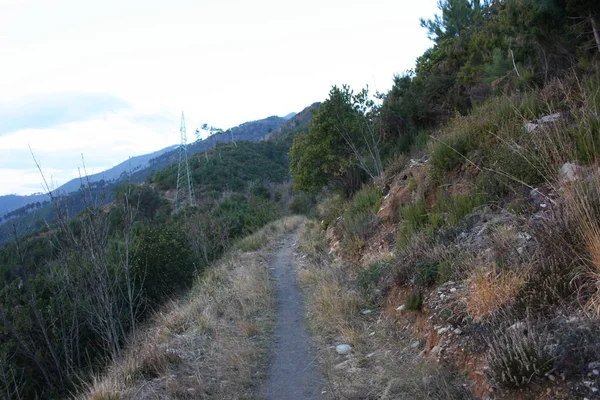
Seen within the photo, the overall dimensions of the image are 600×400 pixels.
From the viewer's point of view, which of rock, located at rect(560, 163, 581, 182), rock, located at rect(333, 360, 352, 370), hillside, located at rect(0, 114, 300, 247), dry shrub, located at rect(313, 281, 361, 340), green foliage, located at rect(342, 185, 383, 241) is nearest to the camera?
rock, located at rect(560, 163, 581, 182)

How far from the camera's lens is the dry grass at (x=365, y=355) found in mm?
3943

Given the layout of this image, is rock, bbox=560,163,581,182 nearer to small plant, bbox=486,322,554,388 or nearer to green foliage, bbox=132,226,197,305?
small plant, bbox=486,322,554,388

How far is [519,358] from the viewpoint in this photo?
3.12 m

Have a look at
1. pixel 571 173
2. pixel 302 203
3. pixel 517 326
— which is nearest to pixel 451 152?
pixel 571 173

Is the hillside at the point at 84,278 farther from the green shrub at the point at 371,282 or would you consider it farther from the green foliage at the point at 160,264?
the green shrub at the point at 371,282

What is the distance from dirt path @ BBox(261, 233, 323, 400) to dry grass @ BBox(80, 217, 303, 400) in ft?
0.61

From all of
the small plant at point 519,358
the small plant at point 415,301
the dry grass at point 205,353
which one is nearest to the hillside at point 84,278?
the dry grass at point 205,353

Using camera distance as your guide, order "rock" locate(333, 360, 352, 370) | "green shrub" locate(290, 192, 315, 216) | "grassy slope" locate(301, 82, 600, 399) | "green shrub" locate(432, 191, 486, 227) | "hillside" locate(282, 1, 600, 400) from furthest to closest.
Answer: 1. "green shrub" locate(290, 192, 315, 216)
2. "green shrub" locate(432, 191, 486, 227)
3. "rock" locate(333, 360, 352, 370)
4. "hillside" locate(282, 1, 600, 400)
5. "grassy slope" locate(301, 82, 600, 399)

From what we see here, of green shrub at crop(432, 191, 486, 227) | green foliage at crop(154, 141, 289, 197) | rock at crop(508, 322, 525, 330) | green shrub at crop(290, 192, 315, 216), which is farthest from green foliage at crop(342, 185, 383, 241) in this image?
green foliage at crop(154, 141, 289, 197)

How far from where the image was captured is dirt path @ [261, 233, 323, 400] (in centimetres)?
475

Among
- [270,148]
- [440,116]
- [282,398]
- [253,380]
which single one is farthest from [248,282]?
[270,148]

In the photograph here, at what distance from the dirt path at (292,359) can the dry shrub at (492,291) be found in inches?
70.5

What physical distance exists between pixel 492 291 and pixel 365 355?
1.87 metres

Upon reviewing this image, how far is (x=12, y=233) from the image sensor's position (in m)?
10.8
